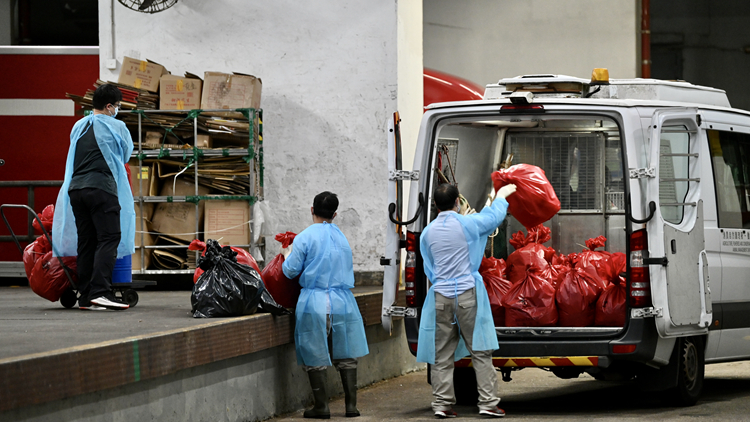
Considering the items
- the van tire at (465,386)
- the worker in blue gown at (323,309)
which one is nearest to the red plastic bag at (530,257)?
the van tire at (465,386)

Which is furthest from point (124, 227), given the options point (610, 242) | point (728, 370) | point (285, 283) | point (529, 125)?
point (728, 370)

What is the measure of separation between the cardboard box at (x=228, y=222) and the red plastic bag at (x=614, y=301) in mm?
3885

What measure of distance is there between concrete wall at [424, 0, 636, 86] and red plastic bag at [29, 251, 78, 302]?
993cm

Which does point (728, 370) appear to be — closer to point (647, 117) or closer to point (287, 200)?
point (647, 117)

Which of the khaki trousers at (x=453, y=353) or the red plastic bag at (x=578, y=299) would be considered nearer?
the khaki trousers at (x=453, y=353)

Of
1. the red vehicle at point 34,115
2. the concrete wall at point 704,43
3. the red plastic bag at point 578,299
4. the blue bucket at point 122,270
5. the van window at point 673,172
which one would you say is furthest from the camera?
the concrete wall at point 704,43

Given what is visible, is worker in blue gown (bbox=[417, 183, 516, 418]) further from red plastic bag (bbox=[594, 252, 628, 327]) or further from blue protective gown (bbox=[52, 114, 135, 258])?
blue protective gown (bbox=[52, 114, 135, 258])

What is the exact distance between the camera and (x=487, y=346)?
639 centimetres

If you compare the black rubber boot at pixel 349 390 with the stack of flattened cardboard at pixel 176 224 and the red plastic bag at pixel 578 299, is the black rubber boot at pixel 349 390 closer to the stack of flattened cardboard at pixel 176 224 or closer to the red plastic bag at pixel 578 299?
the red plastic bag at pixel 578 299

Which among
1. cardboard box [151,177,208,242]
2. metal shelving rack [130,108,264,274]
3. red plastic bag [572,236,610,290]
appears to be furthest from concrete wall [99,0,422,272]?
red plastic bag [572,236,610,290]

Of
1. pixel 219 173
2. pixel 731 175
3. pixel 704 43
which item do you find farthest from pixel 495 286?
pixel 704 43

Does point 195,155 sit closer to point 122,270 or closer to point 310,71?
point 310,71

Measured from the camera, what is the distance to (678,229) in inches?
254

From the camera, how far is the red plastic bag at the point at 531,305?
7.01 meters
